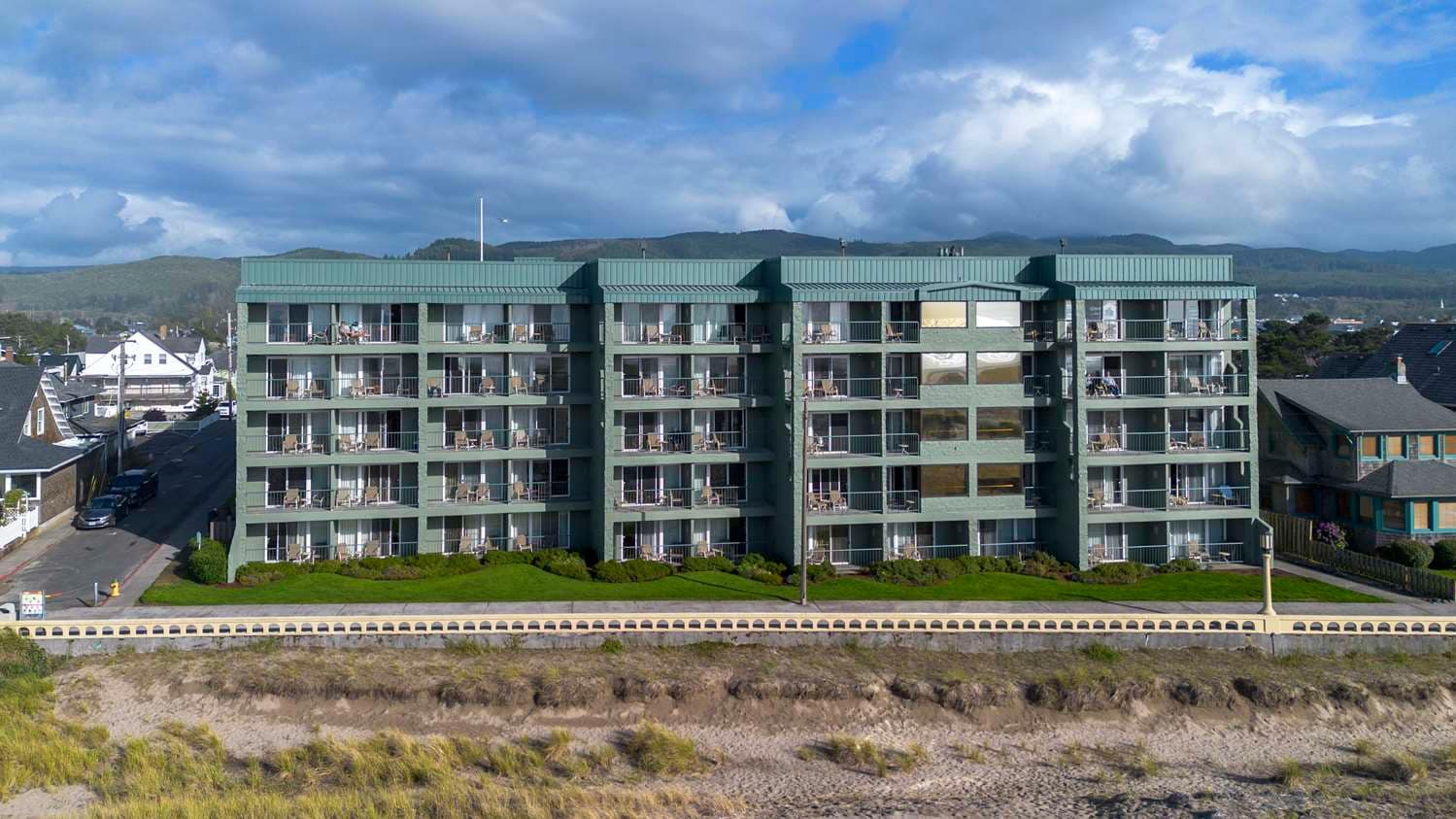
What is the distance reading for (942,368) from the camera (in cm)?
4878

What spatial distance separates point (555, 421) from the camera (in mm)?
50000

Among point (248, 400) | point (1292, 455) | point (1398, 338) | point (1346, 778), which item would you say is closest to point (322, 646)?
point (248, 400)

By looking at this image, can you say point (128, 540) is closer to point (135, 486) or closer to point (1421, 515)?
point (135, 486)

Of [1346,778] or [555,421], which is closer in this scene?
[1346,778]

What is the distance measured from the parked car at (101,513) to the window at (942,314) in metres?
41.9

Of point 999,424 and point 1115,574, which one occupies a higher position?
point 999,424

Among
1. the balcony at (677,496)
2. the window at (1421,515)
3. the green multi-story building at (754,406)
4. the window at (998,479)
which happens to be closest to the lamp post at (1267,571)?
the green multi-story building at (754,406)

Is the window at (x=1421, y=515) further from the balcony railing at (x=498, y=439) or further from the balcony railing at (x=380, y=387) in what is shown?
the balcony railing at (x=380, y=387)

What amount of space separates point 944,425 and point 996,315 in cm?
549

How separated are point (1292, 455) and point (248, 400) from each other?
51.2m

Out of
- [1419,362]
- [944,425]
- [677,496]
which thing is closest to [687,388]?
[677,496]

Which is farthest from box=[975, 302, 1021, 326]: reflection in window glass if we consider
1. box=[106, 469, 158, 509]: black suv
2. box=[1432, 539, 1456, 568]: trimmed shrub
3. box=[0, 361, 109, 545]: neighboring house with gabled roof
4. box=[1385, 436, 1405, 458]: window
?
box=[106, 469, 158, 509]: black suv

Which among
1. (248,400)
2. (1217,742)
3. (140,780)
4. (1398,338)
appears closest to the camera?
(140,780)

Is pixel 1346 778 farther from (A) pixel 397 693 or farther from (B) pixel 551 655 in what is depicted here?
(A) pixel 397 693
